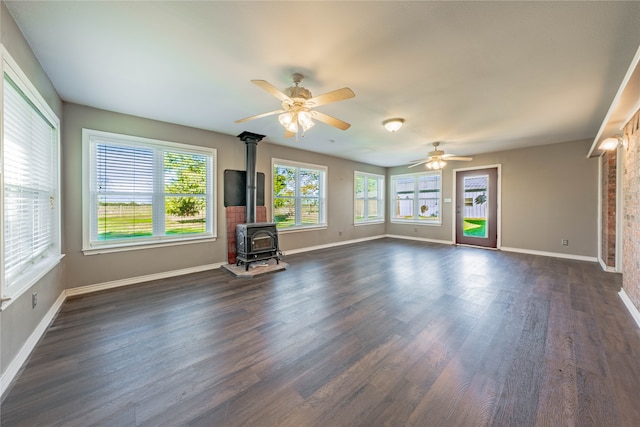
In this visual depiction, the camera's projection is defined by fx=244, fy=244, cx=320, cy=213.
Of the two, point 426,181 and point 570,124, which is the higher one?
point 570,124

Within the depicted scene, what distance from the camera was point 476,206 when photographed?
658 cm

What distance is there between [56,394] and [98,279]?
7.75ft

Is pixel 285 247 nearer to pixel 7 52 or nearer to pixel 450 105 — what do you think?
pixel 450 105

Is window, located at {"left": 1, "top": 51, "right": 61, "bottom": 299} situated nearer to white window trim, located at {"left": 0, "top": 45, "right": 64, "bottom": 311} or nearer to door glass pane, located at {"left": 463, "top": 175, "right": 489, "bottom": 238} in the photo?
white window trim, located at {"left": 0, "top": 45, "right": 64, "bottom": 311}

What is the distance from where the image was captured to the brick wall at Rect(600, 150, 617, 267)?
4.20m

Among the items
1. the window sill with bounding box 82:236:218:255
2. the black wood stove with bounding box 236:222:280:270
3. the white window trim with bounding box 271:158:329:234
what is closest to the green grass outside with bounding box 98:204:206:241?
the window sill with bounding box 82:236:218:255

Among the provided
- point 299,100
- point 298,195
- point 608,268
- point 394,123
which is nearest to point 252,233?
point 298,195

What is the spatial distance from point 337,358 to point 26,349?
8.13 ft

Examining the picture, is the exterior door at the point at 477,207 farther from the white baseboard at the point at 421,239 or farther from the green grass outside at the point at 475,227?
the white baseboard at the point at 421,239

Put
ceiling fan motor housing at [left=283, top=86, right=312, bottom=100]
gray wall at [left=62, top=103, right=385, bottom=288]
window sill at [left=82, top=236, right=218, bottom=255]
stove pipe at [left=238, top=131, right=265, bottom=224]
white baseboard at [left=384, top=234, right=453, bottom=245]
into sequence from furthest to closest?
white baseboard at [left=384, top=234, right=453, bottom=245] → stove pipe at [left=238, top=131, right=265, bottom=224] → window sill at [left=82, top=236, right=218, bottom=255] → gray wall at [left=62, top=103, right=385, bottom=288] → ceiling fan motor housing at [left=283, top=86, right=312, bottom=100]

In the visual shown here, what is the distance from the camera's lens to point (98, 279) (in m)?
3.43

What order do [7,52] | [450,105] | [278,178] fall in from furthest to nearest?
[278,178] → [450,105] → [7,52]

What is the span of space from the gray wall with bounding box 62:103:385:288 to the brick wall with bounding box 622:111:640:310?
5.12 meters

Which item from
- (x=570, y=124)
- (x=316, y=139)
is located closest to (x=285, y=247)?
(x=316, y=139)
